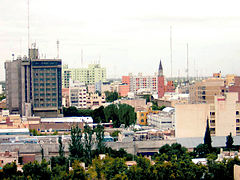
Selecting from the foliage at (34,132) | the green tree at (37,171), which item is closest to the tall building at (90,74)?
the foliage at (34,132)

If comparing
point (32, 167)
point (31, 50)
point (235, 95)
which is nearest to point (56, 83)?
point (31, 50)

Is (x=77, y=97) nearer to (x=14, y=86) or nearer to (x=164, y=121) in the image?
(x=14, y=86)

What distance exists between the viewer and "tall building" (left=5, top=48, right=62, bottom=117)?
5575 cm

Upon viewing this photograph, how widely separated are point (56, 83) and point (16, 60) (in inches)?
228

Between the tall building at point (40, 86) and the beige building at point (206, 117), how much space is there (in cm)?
2079

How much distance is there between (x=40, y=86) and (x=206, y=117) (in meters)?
A: 22.7

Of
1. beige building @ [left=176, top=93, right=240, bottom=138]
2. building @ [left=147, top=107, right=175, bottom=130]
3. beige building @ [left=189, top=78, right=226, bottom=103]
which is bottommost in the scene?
building @ [left=147, top=107, right=175, bottom=130]

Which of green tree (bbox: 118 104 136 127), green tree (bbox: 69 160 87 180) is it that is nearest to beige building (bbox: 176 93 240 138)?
green tree (bbox: 118 104 136 127)

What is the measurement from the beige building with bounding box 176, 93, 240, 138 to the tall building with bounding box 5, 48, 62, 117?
2079cm

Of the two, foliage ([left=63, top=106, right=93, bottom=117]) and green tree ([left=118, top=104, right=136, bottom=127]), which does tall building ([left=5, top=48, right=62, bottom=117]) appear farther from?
green tree ([left=118, top=104, right=136, bottom=127])

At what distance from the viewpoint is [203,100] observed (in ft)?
170

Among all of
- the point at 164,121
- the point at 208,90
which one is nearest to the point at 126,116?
the point at 164,121

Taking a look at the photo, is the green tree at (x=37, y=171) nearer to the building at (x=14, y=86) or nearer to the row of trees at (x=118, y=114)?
the row of trees at (x=118, y=114)

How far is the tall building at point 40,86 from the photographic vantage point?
55750mm
